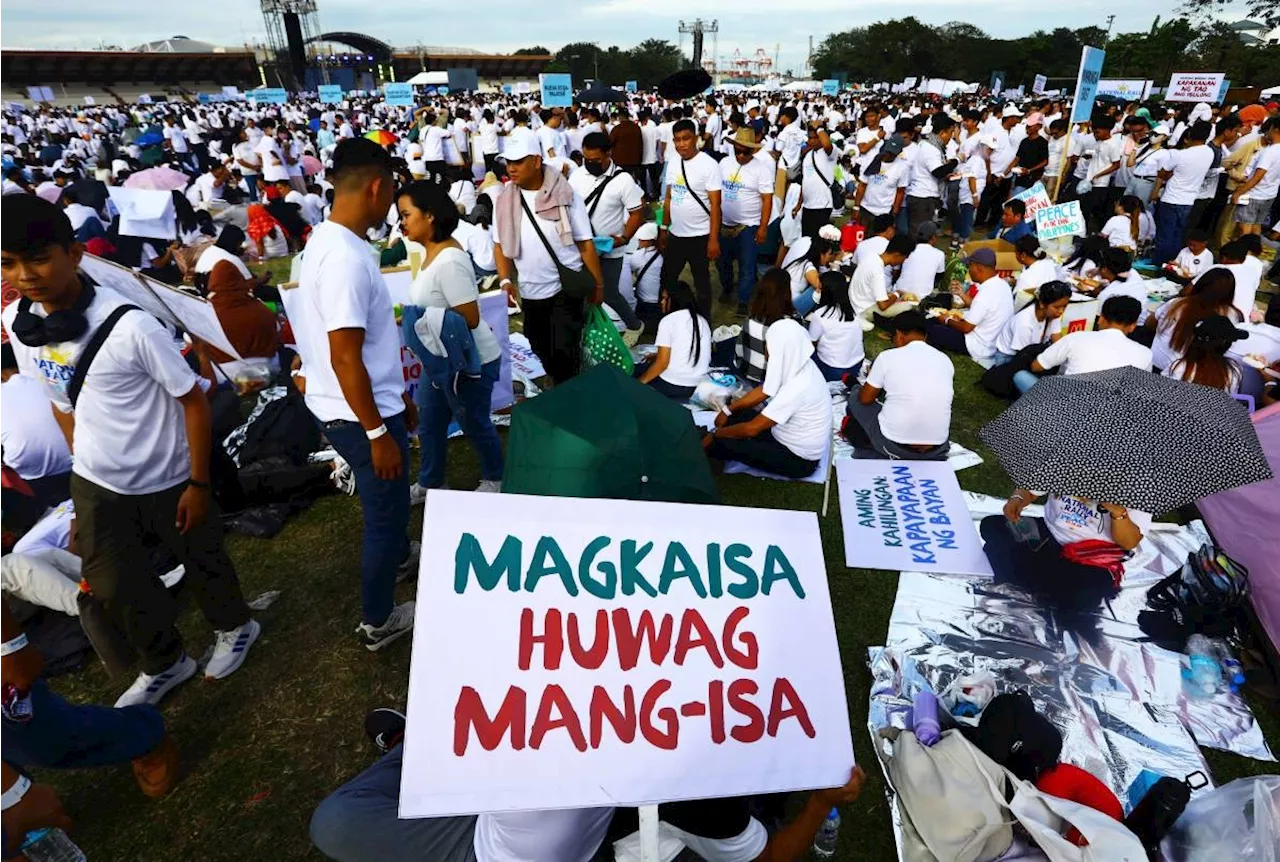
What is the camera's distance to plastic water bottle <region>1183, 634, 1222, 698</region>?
299 centimetres

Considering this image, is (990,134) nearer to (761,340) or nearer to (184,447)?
(761,340)

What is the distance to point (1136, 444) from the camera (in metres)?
2.73

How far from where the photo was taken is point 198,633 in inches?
133

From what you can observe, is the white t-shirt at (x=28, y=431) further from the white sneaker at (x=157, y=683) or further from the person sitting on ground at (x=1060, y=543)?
the person sitting on ground at (x=1060, y=543)

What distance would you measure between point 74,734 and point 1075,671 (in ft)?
13.0

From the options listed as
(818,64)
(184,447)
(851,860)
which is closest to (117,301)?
(184,447)

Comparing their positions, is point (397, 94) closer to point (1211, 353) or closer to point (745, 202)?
point (745, 202)

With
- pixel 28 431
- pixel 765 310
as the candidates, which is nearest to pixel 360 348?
pixel 28 431

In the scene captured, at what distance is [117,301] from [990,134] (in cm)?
1259

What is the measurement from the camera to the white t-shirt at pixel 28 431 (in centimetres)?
360

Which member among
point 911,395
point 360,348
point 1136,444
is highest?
point 360,348

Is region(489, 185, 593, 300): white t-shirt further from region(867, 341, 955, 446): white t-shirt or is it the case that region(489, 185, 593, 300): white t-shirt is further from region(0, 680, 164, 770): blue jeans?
region(0, 680, 164, 770): blue jeans

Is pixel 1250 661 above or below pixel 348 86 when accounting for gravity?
below

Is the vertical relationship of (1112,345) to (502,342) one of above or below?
above
